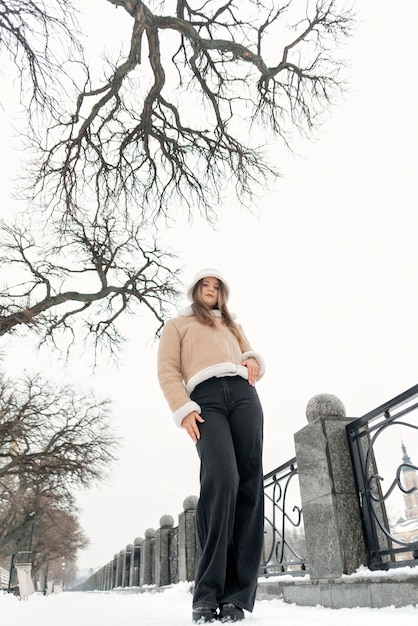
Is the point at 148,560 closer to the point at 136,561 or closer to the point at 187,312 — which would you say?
the point at 136,561

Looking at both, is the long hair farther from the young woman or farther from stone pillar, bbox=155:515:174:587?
stone pillar, bbox=155:515:174:587

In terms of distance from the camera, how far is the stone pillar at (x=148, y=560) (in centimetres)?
1402

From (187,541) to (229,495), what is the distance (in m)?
7.56

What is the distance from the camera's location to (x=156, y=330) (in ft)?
34.9

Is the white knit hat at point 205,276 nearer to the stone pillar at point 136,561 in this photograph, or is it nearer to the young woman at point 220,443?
the young woman at point 220,443

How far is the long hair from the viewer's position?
2.94 metres

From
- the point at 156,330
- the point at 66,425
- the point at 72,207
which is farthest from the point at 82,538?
the point at 72,207

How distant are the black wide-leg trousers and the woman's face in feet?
1.99

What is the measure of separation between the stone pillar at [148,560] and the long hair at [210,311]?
505 inches

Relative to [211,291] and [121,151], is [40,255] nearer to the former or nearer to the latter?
[121,151]

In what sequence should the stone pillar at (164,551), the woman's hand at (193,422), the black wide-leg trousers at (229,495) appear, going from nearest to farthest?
the black wide-leg trousers at (229,495) → the woman's hand at (193,422) → the stone pillar at (164,551)

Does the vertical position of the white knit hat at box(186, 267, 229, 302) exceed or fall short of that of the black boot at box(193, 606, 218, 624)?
it exceeds it

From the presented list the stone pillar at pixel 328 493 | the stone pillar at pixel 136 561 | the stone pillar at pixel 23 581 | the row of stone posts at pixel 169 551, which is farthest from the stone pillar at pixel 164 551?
the stone pillar at pixel 328 493

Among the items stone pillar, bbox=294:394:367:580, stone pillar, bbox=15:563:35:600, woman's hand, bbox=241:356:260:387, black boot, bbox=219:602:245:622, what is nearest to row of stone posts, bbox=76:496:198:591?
stone pillar, bbox=15:563:35:600
